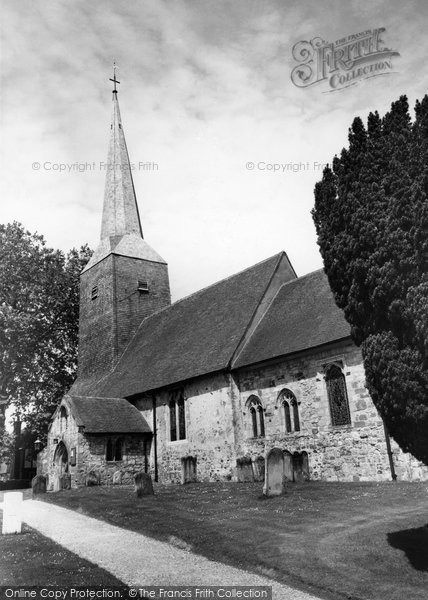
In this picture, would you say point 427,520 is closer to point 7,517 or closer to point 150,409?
point 7,517

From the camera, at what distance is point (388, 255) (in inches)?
287

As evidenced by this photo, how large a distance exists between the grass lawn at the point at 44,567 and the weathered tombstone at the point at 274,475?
547cm

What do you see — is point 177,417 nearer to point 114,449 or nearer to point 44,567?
point 114,449

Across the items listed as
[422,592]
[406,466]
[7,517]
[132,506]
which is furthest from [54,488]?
[422,592]

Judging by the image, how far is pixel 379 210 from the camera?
7.55 metres

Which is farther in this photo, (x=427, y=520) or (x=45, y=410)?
(x=45, y=410)

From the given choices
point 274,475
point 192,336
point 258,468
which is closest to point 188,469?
point 258,468

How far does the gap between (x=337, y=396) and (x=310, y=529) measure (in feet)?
26.6

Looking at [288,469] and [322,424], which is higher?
[322,424]

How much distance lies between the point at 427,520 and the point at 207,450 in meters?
12.3

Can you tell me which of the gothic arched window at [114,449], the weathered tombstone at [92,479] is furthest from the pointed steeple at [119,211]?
the weathered tombstone at [92,479]

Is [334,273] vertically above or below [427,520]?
above

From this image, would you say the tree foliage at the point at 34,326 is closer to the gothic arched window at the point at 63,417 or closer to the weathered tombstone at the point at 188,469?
the gothic arched window at the point at 63,417

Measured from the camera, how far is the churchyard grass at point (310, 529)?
674 cm
